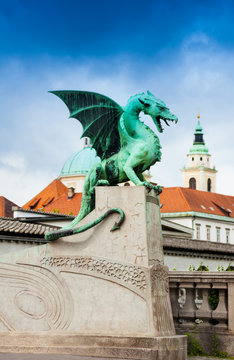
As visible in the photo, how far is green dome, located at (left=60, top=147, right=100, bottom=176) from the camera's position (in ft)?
340

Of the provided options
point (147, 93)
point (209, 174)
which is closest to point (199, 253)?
point (147, 93)

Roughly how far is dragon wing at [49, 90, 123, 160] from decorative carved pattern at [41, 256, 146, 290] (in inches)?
88.9

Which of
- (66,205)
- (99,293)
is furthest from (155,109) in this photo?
→ (66,205)

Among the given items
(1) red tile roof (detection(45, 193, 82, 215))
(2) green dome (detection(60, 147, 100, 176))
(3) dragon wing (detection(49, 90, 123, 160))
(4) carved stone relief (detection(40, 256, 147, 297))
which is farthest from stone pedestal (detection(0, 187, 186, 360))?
(2) green dome (detection(60, 147, 100, 176))

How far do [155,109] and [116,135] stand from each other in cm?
84

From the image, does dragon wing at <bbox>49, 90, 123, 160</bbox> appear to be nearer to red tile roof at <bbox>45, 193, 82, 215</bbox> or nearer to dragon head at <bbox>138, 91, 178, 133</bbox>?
dragon head at <bbox>138, 91, 178, 133</bbox>

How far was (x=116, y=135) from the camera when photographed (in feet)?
39.3

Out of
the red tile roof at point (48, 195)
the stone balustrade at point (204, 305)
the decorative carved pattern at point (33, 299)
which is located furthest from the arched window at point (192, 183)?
the decorative carved pattern at point (33, 299)

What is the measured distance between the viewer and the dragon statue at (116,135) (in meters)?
11.4

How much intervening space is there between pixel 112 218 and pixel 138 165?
123 cm

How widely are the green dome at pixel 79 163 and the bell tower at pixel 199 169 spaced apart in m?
47.7

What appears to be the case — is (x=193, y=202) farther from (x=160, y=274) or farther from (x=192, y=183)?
(x=160, y=274)

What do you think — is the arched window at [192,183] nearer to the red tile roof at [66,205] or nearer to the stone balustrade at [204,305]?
the red tile roof at [66,205]

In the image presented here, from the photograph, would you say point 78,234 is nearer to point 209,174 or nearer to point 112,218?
→ point 112,218
